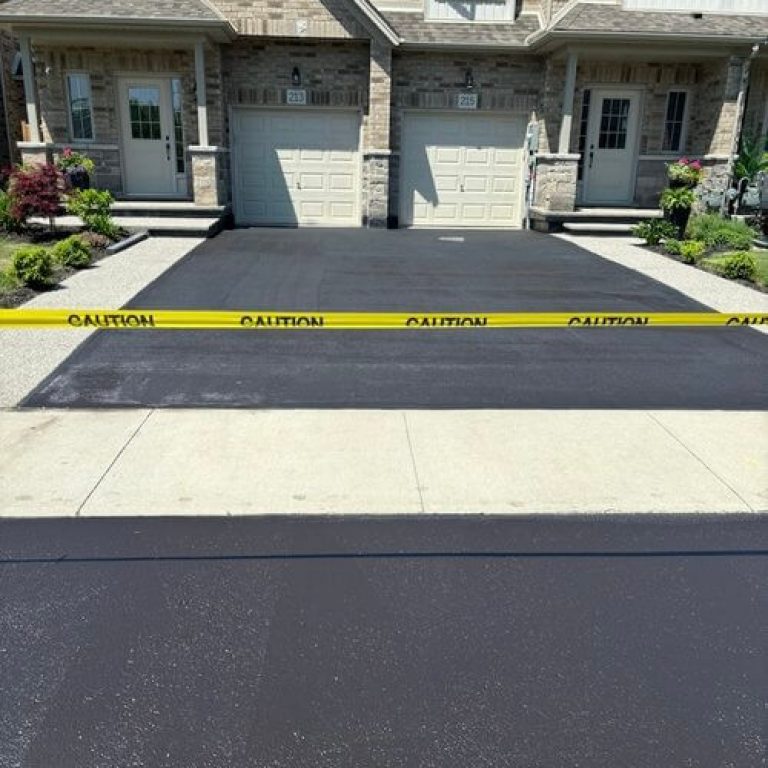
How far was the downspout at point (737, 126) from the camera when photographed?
16469mm

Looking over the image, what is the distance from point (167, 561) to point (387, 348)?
176 inches

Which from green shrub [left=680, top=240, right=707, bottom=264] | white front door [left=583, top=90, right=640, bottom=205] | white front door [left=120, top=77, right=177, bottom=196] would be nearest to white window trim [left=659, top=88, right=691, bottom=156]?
white front door [left=583, top=90, right=640, bottom=205]

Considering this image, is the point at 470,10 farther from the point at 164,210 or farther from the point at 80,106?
the point at 80,106

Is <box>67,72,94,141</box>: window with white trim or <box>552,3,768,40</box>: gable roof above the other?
<box>552,3,768,40</box>: gable roof

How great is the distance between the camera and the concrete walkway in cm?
702

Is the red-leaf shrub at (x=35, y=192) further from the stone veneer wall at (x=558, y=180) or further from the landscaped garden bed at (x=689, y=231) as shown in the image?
the landscaped garden bed at (x=689, y=231)

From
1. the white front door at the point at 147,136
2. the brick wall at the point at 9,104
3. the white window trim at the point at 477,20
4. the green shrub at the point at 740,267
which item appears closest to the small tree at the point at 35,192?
the white front door at the point at 147,136

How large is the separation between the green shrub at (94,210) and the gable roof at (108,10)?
4.02 m

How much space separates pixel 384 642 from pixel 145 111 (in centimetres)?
1663

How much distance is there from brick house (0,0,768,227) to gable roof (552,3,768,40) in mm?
69

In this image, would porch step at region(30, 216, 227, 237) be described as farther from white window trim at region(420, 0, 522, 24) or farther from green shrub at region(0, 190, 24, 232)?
white window trim at region(420, 0, 522, 24)

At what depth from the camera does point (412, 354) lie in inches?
310

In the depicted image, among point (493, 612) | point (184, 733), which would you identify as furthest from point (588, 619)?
point (184, 733)

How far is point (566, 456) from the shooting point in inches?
212
